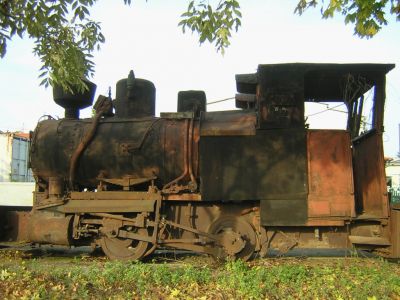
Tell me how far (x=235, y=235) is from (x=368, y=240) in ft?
6.73

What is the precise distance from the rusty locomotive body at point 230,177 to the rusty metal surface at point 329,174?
0.05ft

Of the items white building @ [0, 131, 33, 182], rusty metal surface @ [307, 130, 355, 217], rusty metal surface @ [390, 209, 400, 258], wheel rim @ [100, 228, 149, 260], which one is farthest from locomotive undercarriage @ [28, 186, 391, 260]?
white building @ [0, 131, 33, 182]

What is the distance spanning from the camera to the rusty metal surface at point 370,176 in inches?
260

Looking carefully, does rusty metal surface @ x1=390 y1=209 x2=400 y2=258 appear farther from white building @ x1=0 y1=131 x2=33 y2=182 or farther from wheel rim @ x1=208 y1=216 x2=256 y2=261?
white building @ x1=0 y1=131 x2=33 y2=182

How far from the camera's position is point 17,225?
310 inches

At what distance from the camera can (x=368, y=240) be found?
658 cm

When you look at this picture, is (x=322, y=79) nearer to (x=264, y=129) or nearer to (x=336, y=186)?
(x=264, y=129)

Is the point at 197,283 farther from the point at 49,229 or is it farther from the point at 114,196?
the point at 49,229

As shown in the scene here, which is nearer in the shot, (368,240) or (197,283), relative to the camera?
(197,283)

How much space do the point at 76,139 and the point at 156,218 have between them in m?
2.21

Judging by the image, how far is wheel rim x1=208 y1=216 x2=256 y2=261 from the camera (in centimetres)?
701

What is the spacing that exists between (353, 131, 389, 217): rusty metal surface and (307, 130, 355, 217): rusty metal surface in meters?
0.40

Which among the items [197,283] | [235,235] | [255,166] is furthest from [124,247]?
[255,166]

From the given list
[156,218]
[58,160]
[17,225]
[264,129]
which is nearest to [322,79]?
[264,129]
